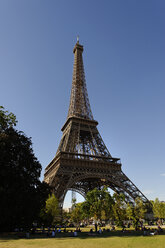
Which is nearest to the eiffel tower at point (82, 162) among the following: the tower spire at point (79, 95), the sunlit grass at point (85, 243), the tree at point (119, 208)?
the tower spire at point (79, 95)

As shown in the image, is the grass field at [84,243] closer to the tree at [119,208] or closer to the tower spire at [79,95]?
the tree at [119,208]

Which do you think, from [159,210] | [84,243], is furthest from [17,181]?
[159,210]

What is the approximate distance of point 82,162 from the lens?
49.6 m

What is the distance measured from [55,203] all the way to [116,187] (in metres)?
19.7

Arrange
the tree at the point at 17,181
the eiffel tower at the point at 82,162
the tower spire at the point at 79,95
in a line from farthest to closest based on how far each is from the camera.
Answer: the tower spire at the point at 79,95, the eiffel tower at the point at 82,162, the tree at the point at 17,181

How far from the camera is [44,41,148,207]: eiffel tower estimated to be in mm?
46062

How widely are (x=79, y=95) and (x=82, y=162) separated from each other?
1115 inches

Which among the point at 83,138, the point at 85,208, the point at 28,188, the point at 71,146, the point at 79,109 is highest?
the point at 79,109

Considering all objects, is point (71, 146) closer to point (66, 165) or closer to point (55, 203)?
point (66, 165)

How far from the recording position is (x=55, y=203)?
37.2 metres

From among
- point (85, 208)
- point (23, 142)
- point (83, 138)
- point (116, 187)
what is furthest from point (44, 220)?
point (83, 138)

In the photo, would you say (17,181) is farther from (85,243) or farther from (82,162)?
(82,162)

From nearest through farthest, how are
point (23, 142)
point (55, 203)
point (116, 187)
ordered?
point (23, 142)
point (55, 203)
point (116, 187)

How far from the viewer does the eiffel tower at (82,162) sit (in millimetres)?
46062
